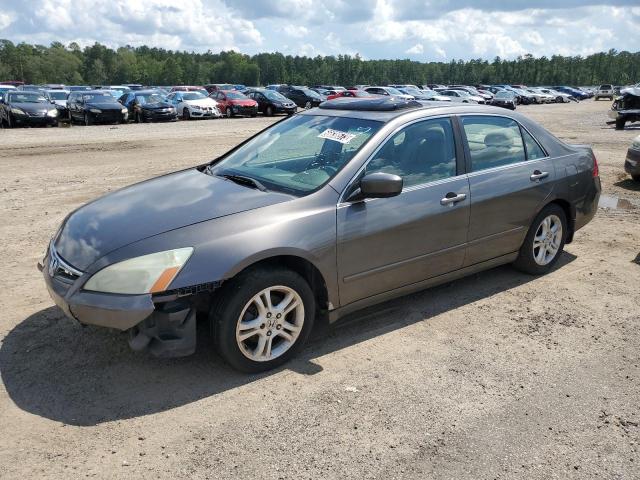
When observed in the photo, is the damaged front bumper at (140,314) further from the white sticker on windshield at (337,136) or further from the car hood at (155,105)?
the car hood at (155,105)

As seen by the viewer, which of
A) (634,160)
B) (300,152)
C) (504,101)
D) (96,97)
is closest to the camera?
(300,152)

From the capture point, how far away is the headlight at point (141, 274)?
3225 millimetres

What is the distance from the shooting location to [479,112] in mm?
4902

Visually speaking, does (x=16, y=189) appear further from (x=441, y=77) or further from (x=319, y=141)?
(x=441, y=77)

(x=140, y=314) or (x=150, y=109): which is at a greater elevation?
(x=140, y=314)

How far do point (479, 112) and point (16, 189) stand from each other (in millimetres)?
7821

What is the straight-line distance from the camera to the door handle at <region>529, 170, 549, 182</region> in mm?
5070

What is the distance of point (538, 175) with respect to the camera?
5113 mm

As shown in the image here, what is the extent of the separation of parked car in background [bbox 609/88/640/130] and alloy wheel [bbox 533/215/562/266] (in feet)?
59.0

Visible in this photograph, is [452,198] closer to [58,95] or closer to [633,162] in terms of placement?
[633,162]

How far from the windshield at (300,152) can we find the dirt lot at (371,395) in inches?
47.3

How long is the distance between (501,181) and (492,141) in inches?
15.1

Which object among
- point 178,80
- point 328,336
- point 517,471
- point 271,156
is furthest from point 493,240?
point 178,80

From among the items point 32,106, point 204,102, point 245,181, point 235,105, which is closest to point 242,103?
point 235,105
